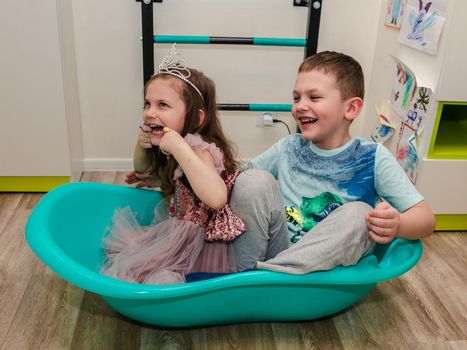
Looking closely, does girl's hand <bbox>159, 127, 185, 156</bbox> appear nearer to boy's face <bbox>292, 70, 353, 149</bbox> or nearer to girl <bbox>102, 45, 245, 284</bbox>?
girl <bbox>102, 45, 245, 284</bbox>

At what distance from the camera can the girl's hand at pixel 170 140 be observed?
103cm

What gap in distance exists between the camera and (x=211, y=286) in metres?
0.95

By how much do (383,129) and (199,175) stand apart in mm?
965

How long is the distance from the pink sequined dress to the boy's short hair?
0.29 metres

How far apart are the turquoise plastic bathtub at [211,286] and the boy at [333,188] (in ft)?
0.14

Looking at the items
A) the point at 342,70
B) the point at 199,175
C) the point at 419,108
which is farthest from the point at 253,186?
the point at 419,108

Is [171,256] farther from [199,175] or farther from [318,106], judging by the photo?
[318,106]

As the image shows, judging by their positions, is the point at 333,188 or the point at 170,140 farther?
the point at 333,188

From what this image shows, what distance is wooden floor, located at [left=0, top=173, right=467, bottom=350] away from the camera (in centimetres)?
108

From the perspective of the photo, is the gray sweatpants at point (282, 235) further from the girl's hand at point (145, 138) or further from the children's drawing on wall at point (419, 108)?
the children's drawing on wall at point (419, 108)

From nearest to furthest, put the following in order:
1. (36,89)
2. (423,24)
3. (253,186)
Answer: (253,186) → (423,24) → (36,89)

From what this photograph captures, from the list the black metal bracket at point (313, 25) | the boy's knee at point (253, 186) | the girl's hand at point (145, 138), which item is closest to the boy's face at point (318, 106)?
the boy's knee at point (253, 186)

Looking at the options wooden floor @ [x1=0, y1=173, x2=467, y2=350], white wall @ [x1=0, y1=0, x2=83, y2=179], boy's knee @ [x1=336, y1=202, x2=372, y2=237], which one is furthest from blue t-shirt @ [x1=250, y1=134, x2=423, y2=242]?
white wall @ [x1=0, y1=0, x2=83, y2=179]

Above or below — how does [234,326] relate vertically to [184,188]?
below
